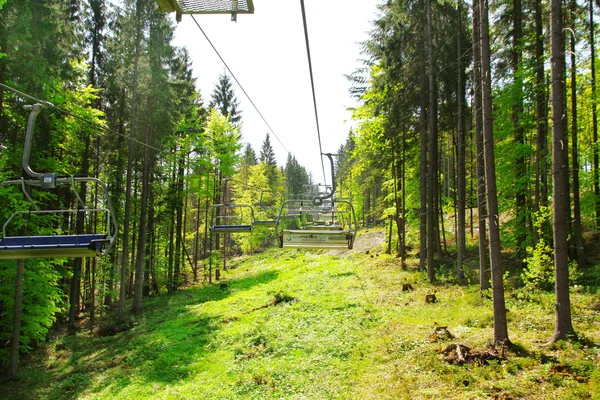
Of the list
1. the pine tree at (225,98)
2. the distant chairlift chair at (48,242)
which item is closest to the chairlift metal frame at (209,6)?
the distant chairlift chair at (48,242)

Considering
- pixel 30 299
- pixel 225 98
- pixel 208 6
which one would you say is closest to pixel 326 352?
pixel 208 6

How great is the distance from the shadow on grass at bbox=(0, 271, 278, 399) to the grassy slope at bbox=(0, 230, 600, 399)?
68 millimetres

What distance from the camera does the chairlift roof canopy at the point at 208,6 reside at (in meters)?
2.83

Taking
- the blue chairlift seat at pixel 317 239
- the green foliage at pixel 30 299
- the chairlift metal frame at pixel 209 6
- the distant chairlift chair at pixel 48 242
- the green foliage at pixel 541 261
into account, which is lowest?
the green foliage at pixel 30 299

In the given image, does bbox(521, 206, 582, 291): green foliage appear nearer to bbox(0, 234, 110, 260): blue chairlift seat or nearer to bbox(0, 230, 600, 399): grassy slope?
bbox(0, 230, 600, 399): grassy slope

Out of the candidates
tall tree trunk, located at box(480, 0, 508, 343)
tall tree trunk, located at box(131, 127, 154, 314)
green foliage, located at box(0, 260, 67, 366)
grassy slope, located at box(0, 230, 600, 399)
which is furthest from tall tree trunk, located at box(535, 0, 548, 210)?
green foliage, located at box(0, 260, 67, 366)

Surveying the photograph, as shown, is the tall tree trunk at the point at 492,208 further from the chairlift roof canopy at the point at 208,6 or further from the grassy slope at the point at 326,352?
the chairlift roof canopy at the point at 208,6

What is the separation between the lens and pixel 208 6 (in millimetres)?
2938

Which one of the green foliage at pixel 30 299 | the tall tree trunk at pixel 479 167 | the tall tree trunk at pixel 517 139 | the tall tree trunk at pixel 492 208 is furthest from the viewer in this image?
the tall tree trunk at pixel 517 139

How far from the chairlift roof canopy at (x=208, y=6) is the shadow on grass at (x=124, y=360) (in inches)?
454

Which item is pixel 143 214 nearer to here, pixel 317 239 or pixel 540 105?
pixel 317 239

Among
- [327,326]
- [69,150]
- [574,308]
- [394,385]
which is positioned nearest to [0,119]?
[69,150]

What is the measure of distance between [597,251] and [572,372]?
1226 cm

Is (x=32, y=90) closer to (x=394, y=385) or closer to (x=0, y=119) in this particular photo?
(x=0, y=119)
